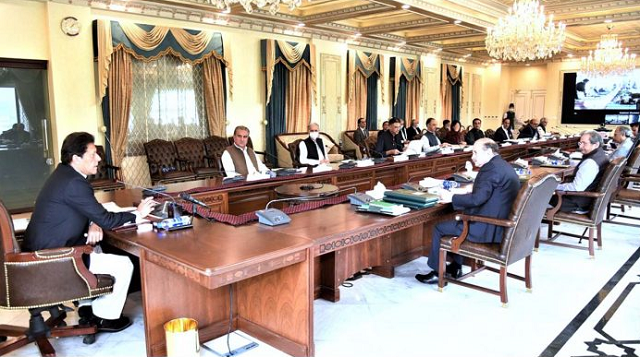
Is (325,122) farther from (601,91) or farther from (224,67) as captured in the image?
(601,91)

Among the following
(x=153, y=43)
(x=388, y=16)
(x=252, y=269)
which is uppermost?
(x=388, y=16)

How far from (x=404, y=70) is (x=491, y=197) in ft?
29.1

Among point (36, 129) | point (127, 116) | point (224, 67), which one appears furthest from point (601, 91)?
point (36, 129)

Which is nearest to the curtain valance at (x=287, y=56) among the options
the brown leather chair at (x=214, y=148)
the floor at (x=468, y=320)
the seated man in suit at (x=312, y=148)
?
the brown leather chair at (x=214, y=148)

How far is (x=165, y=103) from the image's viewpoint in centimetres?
757

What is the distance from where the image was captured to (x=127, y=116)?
6.91 m

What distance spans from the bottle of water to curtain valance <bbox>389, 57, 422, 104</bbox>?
9451 mm

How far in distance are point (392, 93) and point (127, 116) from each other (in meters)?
6.67

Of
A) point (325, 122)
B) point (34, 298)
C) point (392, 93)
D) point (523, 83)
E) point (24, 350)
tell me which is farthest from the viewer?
point (523, 83)

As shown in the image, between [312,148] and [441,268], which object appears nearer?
[441,268]

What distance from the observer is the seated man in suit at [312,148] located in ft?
21.4

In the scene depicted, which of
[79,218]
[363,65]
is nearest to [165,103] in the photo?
[363,65]

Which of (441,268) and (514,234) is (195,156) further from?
(514,234)

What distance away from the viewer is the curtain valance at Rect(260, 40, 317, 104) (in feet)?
28.0
